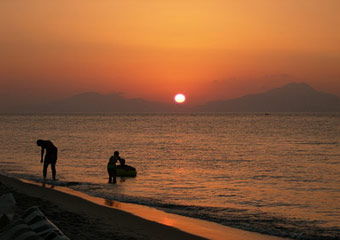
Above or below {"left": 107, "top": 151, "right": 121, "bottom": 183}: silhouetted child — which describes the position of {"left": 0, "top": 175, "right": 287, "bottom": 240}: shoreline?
below

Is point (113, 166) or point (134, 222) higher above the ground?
point (113, 166)

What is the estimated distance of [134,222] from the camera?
12.3 metres

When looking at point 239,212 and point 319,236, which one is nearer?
point 319,236

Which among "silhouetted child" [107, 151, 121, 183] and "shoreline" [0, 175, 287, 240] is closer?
"shoreline" [0, 175, 287, 240]

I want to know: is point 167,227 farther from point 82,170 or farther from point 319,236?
point 82,170

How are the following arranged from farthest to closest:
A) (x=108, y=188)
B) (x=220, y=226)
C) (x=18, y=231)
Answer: (x=108, y=188) < (x=220, y=226) < (x=18, y=231)

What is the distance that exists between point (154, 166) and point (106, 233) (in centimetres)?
1982

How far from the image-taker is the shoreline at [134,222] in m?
11.0

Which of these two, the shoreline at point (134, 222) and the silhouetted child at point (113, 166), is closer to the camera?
the shoreline at point (134, 222)

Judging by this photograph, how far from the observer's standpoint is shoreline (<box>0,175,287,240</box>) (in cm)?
1098

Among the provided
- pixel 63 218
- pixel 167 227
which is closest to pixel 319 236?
pixel 167 227

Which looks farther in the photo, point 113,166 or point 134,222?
point 113,166

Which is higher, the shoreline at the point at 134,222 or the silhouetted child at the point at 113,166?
the silhouetted child at the point at 113,166

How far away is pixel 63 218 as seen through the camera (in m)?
12.0
